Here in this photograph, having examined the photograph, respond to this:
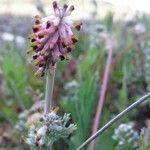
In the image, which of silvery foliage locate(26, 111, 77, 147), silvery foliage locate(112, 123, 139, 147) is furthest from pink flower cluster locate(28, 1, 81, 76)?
silvery foliage locate(112, 123, 139, 147)

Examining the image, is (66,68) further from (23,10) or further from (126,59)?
(23,10)

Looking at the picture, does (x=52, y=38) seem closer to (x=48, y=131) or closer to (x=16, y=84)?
(x=48, y=131)

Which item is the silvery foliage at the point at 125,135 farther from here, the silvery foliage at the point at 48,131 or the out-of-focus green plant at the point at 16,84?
the out-of-focus green plant at the point at 16,84

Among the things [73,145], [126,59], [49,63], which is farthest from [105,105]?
[49,63]

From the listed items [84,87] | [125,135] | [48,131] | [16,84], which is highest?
[16,84]

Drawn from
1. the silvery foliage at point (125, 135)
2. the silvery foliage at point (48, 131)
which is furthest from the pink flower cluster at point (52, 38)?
the silvery foliage at point (125, 135)

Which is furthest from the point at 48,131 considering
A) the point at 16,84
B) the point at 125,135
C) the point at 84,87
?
the point at 16,84

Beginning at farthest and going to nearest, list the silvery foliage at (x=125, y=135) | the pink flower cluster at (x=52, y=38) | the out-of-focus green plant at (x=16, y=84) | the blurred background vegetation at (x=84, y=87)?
the out-of-focus green plant at (x=16, y=84) < the blurred background vegetation at (x=84, y=87) < the silvery foliage at (x=125, y=135) < the pink flower cluster at (x=52, y=38)

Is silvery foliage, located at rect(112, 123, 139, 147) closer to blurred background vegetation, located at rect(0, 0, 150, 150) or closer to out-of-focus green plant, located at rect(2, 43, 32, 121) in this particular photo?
blurred background vegetation, located at rect(0, 0, 150, 150)

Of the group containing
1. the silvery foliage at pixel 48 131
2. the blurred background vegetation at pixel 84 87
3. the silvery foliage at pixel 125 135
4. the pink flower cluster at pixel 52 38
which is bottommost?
the silvery foliage at pixel 48 131
